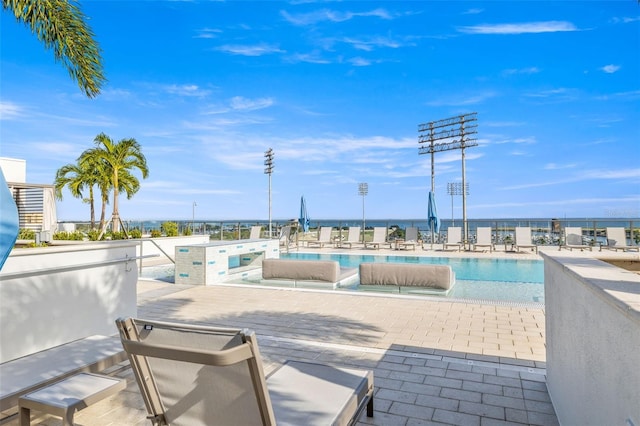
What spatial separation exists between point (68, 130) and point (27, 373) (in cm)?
1712

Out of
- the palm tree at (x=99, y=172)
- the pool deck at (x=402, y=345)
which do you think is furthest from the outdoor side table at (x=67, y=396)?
the palm tree at (x=99, y=172)

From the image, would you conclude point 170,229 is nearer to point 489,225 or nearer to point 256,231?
point 256,231

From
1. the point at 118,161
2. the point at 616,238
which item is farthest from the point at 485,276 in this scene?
the point at 118,161

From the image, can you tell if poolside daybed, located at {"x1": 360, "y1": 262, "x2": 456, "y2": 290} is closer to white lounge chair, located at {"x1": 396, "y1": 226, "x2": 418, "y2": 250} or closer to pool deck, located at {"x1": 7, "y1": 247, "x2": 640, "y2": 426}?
pool deck, located at {"x1": 7, "y1": 247, "x2": 640, "y2": 426}

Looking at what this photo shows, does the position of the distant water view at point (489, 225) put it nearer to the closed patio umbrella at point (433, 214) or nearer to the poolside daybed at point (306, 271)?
the closed patio umbrella at point (433, 214)

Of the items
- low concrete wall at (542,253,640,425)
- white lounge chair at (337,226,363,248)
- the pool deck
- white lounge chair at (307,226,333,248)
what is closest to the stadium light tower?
white lounge chair at (337,226,363,248)

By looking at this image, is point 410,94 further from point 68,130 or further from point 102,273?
point 102,273

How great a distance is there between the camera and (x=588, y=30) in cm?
1017

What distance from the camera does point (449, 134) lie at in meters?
20.4

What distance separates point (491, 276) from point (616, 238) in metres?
6.62

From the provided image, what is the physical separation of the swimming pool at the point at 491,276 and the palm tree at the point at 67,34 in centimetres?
786

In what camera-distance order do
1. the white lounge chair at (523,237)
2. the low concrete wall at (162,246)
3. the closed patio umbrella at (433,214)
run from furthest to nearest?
the closed patio umbrella at (433,214), the white lounge chair at (523,237), the low concrete wall at (162,246)

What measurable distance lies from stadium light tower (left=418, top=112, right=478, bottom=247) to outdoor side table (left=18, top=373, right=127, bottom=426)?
18.7 meters

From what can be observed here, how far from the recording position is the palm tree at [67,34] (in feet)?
19.9
